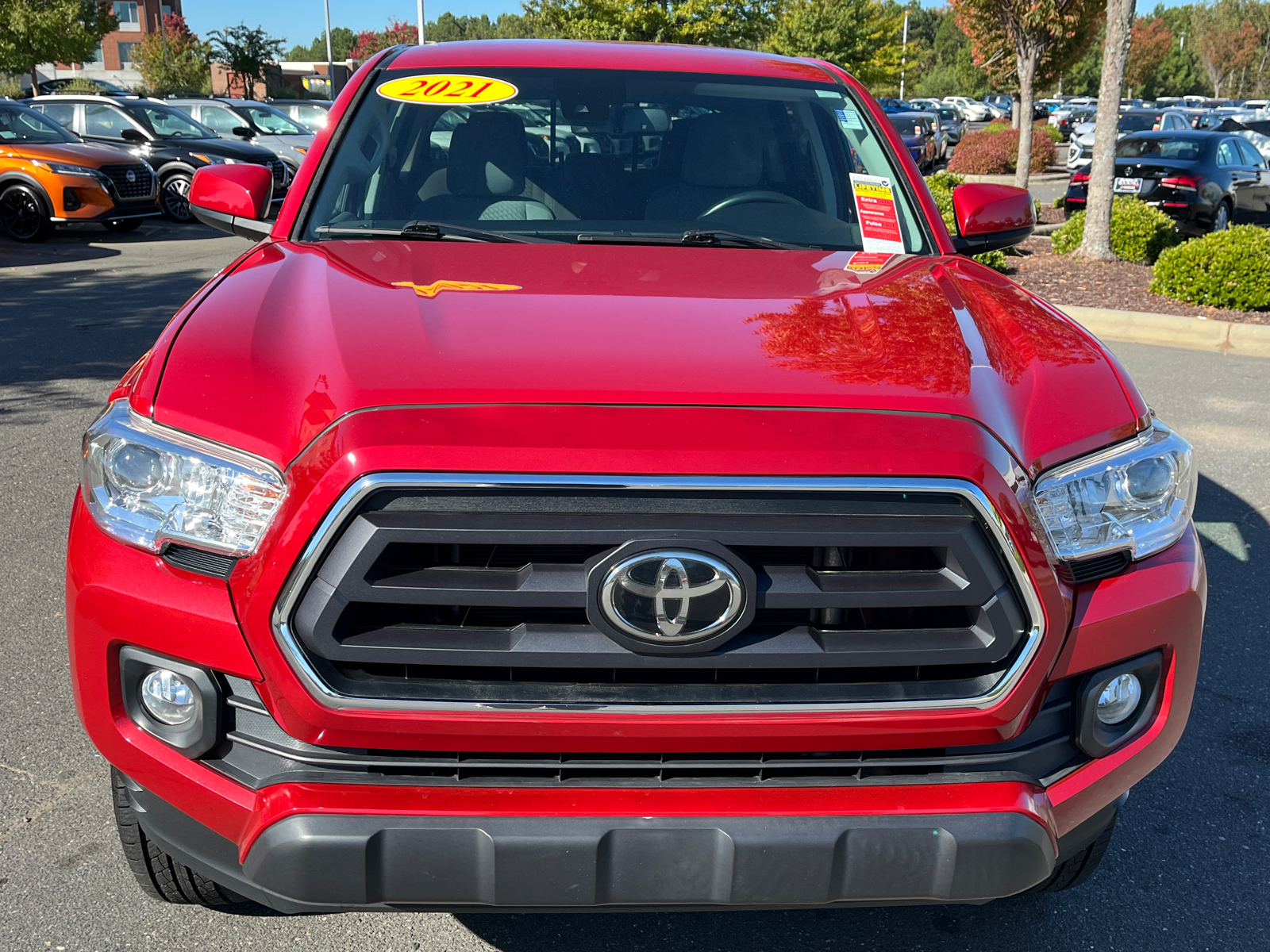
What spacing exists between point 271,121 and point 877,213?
18.9 meters

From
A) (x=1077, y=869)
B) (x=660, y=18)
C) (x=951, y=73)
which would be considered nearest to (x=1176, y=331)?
(x=1077, y=869)

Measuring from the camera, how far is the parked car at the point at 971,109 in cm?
5319

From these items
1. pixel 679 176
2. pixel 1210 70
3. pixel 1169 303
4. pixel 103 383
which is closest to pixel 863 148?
pixel 679 176

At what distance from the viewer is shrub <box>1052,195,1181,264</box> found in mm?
11961

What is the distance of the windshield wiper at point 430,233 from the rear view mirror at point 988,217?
1.37 m

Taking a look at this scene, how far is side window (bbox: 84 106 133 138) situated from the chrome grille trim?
1650 cm

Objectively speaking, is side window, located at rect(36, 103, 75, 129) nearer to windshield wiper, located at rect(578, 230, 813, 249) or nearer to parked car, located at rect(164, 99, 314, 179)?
parked car, located at rect(164, 99, 314, 179)

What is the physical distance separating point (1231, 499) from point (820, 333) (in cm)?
398

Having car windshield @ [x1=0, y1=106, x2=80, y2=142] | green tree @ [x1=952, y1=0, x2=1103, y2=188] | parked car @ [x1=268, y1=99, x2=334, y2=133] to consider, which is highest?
green tree @ [x1=952, y1=0, x2=1103, y2=188]

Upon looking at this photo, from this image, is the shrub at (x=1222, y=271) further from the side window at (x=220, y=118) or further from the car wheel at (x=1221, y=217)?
the side window at (x=220, y=118)

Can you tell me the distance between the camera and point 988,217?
11.4 feet

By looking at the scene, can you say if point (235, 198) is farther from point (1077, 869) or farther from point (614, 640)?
point (1077, 869)

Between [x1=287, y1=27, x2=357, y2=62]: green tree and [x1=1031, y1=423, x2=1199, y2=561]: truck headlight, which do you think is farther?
[x1=287, y1=27, x2=357, y2=62]: green tree

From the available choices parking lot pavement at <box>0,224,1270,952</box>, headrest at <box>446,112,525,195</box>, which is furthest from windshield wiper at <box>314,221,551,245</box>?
parking lot pavement at <box>0,224,1270,952</box>
